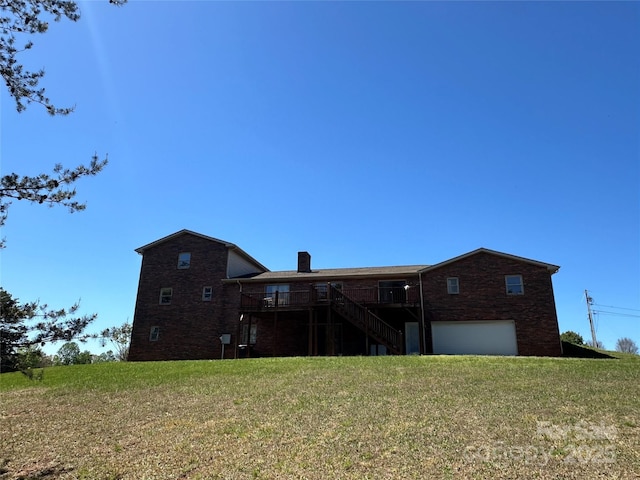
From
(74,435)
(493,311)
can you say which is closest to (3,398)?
(74,435)

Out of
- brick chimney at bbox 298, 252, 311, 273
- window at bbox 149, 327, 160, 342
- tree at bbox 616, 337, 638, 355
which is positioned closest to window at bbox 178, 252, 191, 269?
window at bbox 149, 327, 160, 342

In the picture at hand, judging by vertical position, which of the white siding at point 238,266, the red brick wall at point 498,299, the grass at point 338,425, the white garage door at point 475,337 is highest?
the white siding at point 238,266

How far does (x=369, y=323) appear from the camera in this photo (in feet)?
68.9

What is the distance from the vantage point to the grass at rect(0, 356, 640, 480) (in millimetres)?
7129

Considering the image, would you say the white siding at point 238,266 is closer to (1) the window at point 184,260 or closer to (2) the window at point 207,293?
(2) the window at point 207,293

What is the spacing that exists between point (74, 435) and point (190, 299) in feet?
55.4

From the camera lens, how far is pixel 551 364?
620 inches

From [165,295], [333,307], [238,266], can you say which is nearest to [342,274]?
[333,307]

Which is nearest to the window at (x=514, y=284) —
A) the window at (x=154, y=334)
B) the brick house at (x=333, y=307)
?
the brick house at (x=333, y=307)

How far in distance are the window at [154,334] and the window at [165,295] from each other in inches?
60.0

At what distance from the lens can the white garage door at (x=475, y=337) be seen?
72.3 feet

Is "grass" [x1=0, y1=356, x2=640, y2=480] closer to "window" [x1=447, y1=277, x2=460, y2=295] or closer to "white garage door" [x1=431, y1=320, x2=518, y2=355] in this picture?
"white garage door" [x1=431, y1=320, x2=518, y2=355]

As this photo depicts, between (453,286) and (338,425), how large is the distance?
51.6 ft

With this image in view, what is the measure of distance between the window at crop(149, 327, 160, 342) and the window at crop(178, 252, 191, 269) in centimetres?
385
